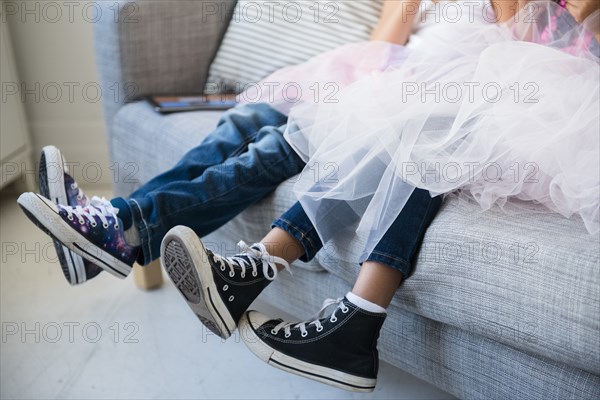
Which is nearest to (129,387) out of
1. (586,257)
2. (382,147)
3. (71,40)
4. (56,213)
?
(56,213)

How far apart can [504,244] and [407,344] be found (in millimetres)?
263

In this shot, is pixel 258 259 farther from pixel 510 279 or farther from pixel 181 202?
pixel 510 279

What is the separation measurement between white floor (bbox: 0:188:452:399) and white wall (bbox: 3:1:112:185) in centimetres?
61

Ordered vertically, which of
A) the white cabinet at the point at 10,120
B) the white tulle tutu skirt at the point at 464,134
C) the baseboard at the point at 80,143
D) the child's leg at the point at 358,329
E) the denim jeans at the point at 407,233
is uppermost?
the white tulle tutu skirt at the point at 464,134

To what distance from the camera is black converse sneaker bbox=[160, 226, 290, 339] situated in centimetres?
95

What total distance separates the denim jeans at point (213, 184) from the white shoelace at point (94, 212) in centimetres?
2

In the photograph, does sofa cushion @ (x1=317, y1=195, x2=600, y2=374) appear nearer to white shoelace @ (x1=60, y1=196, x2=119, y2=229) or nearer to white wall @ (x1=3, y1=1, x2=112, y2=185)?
white shoelace @ (x1=60, y1=196, x2=119, y2=229)

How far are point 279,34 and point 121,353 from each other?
2.44ft

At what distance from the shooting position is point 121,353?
4.29ft

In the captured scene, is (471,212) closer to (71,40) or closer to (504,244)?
(504,244)

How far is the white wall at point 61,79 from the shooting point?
6.38 ft

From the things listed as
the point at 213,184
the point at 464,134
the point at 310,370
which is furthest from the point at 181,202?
the point at 464,134

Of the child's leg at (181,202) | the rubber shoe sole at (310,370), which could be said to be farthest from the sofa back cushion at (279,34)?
the rubber shoe sole at (310,370)

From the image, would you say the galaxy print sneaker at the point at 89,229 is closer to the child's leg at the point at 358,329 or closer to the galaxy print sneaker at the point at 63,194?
the galaxy print sneaker at the point at 63,194
